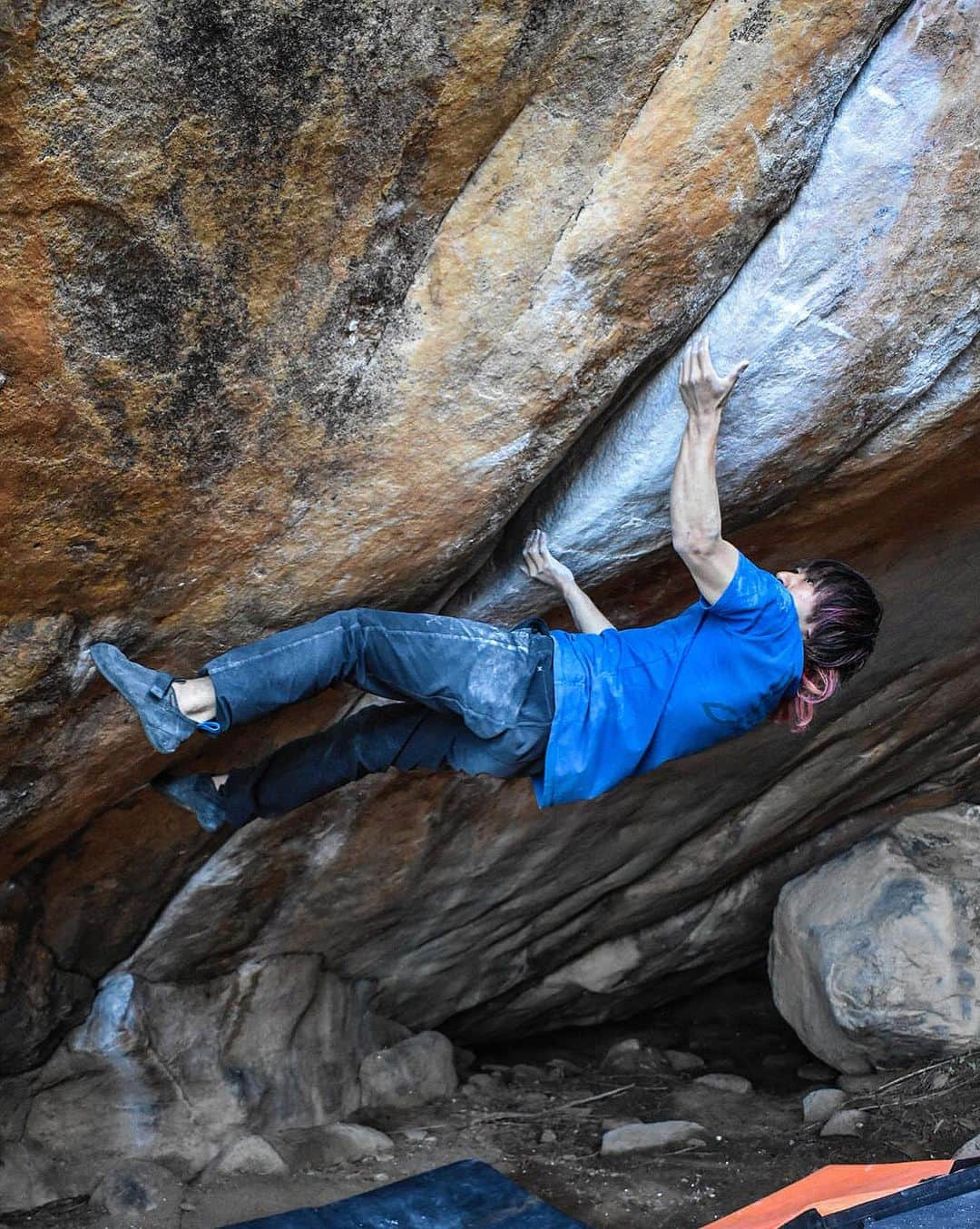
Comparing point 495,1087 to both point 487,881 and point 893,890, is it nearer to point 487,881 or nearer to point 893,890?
point 487,881

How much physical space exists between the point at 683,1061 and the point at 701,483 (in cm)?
405

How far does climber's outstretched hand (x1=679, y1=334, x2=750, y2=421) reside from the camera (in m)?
3.07

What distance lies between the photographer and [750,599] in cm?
299

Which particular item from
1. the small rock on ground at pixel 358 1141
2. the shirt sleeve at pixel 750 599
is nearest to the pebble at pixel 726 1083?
the small rock on ground at pixel 358 1141

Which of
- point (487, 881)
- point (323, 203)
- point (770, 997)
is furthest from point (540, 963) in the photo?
point (323, 203)

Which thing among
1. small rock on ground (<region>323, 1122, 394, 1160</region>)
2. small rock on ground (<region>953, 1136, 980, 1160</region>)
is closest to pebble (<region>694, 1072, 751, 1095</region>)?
small rock on ground (<region>953, 1136, 980, 1160</region>)

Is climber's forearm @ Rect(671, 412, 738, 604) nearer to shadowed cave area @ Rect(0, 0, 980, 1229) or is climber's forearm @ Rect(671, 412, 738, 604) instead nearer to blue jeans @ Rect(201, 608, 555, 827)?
shadowed cave area @ Rect(0, 0, 980, 1229)

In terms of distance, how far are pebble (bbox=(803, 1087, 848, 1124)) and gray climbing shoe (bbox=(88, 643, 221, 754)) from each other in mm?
3522

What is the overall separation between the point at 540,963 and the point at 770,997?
1.68 meters

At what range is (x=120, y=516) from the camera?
2.88 meters

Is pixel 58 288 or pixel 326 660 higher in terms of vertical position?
pixel 58 288

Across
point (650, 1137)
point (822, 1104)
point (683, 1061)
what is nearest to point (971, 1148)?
point (822, 1104)

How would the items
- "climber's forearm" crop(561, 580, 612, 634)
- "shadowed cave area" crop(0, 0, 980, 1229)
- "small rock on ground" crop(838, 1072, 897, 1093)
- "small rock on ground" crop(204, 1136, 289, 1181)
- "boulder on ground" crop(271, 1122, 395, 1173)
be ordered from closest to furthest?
"shadowed cave area" crop(0, 0, 980, 1229) → "climber's forearm" crop(561, 580, 612, 634) → "small rock on ground" crop(204, 1136, 289, 1181) → "boulder on ground" crop(271, 1122, 395, 1173) → "small rock on ground" crop(838, 1072, 897, 1093)

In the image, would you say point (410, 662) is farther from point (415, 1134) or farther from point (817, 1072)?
point (817, 1072)
